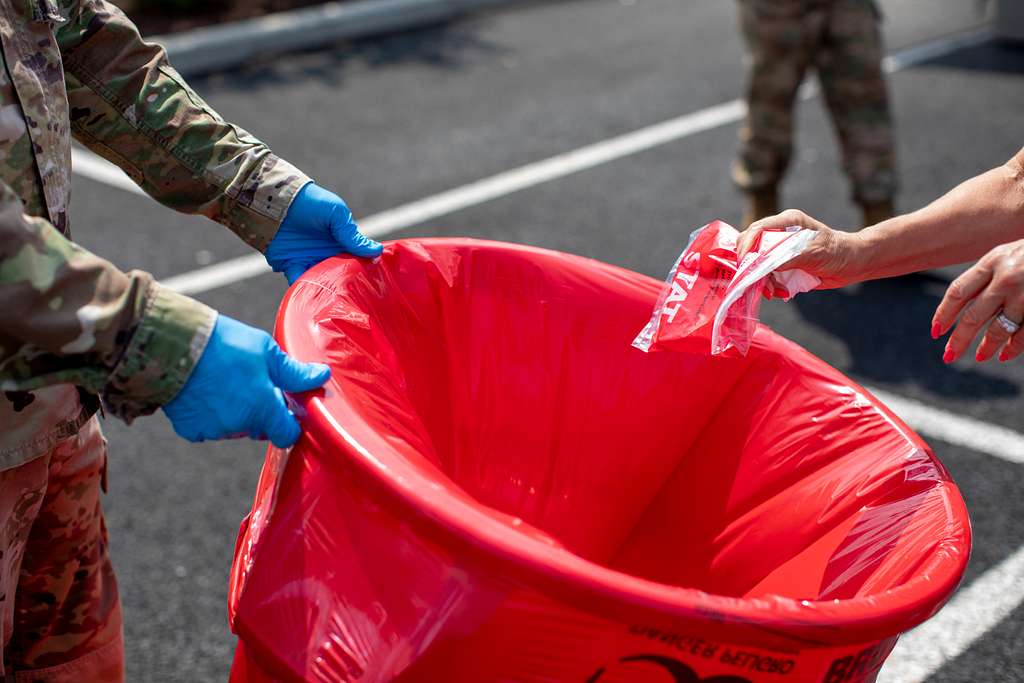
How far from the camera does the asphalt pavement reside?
291 centimetres

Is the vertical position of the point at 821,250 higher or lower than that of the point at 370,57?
higher

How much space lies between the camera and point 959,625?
261 centimetres

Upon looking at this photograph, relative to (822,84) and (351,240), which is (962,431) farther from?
(351,240)

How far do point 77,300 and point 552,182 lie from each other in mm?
3997

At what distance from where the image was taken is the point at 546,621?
1288 mm

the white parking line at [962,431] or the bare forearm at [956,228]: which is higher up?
the bare forearm at [956,228]

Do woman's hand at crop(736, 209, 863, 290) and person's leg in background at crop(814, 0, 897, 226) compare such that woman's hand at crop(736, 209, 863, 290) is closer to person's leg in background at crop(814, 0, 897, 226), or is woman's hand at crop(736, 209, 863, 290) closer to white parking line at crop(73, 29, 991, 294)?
person's leg in background at crop(814, 0, 897, 226)

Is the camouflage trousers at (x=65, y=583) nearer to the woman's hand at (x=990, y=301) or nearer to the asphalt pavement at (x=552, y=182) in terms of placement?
the asphalt pavement at (x=552, y=182)

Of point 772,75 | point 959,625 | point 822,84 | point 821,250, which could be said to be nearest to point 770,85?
point 772,75

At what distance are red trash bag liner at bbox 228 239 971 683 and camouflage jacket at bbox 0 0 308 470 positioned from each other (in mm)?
206

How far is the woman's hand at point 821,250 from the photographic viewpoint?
1.79 metres

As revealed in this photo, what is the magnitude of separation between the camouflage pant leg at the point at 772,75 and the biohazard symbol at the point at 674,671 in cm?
336

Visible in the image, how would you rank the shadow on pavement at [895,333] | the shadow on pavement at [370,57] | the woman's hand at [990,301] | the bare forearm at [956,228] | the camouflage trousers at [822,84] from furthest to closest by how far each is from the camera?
the shadow on pavement at [370,57], the camouflage trousers at [822,84], the shadow on pavement at [895,333], the bare forearm at [956,228], the woman's hand at [990,301]

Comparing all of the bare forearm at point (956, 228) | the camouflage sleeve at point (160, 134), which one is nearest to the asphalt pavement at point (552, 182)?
the bare forearm at point (956, 228)
